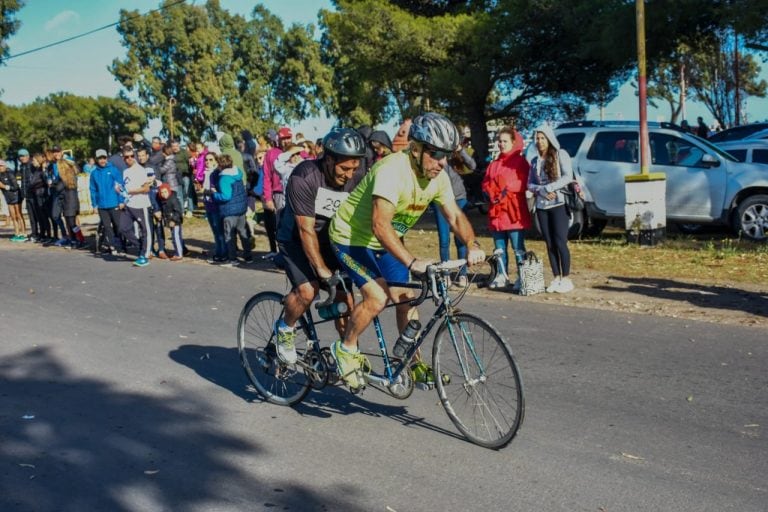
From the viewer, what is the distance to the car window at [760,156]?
631 inches

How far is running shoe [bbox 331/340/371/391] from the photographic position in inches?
227

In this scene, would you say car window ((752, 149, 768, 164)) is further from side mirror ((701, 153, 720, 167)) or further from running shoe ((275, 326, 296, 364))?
running shoe ((275, 326, 296, 364))

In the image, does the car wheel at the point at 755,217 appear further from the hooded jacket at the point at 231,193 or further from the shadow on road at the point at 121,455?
the shadow on road at the point at 121,455

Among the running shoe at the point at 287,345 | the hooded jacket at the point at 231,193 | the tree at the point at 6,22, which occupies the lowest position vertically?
the running shoe at the point at 287,345

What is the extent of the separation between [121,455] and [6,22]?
43.0m

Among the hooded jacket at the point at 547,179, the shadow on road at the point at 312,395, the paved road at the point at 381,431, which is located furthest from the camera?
the hooded jacket at the point at 547,179

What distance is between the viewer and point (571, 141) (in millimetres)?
15961

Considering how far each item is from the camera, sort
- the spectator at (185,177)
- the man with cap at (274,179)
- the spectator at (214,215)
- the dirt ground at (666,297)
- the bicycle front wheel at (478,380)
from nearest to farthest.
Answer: the bicycle front wheel at (478,380)
the dirt ground at (666,297)
the man with cap at (274,179)
the spectator at (214,215)
the spectator at (185,177)

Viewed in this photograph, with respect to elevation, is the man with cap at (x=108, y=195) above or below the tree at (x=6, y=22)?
below

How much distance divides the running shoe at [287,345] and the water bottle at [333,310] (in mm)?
285

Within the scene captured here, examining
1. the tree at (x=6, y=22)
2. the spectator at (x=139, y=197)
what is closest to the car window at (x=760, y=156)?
the spectator at (x=139, y=197)

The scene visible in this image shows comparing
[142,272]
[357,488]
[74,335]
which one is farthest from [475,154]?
[357,488]

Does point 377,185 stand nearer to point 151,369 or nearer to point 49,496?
point 49,496

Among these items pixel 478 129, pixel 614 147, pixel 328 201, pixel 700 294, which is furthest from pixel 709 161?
pixel 478 129
